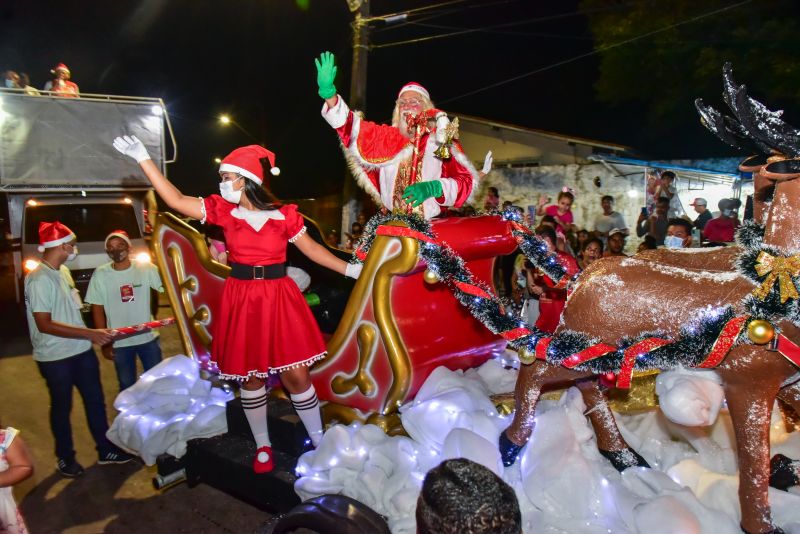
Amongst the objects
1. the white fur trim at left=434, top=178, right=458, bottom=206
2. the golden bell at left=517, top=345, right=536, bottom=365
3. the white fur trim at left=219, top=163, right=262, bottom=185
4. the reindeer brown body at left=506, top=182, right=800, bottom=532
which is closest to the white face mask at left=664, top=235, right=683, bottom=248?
the reindeer brown body at left=506, top=182, right=800, bottom=532

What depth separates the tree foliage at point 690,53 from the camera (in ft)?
31.4

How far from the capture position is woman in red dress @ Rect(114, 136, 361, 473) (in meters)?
3.00

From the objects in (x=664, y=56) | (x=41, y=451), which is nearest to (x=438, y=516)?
(x=41, y=451)

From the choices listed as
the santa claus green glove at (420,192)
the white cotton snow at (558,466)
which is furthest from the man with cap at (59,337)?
the santa claus green glove at (420,192)

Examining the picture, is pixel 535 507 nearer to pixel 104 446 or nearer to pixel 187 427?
pixel 187 427

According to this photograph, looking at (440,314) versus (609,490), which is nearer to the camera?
(609,490)

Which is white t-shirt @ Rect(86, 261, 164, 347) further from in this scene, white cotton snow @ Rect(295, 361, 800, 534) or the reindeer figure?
the reindeer figure

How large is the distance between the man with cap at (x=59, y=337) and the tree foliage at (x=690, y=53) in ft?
26.1

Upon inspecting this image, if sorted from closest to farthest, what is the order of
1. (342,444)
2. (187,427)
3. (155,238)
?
(342,444) → (187,427) → (155,238)

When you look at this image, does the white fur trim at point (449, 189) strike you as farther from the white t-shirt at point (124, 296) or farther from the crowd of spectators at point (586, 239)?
the white t-shirt at point (124, 296)

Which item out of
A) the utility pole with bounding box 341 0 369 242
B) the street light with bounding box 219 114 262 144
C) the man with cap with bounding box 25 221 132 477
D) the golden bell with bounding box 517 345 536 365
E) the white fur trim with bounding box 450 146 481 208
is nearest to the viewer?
the golden bell with bounding box 517 345 536 365

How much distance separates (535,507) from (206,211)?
7.47 ft

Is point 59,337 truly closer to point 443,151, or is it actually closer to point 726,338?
point 443,151

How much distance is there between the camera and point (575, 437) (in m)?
2.61
